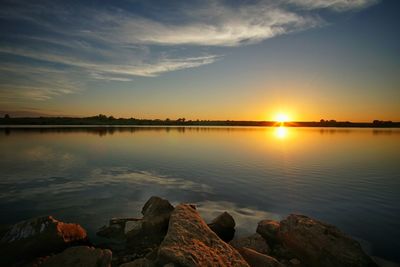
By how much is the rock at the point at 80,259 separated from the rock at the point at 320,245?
17.9 feet

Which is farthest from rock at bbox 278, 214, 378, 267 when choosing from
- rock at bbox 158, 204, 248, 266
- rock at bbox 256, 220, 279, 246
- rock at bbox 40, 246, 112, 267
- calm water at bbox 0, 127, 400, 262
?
rock at bbox 40, 246, 112, 267

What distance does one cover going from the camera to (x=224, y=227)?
934 centimetres

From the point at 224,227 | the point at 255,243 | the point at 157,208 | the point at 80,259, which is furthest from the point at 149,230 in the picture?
the point at 255,243

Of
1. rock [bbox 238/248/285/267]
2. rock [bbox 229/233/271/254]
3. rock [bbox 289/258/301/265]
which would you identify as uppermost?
rock [bbox 238/248/285/267]

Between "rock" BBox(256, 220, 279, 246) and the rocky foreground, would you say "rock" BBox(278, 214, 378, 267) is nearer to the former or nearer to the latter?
the rocky foreground

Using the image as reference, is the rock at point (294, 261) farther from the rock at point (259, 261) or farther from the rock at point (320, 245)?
the rock at point (259, 261)

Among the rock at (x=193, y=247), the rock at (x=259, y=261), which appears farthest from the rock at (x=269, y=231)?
the rock at (x=193, y=247)

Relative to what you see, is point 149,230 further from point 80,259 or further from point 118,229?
point 80,259

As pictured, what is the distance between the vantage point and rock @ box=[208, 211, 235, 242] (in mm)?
9148

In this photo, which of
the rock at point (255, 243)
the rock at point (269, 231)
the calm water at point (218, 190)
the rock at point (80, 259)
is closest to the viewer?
the rock at point (80, 259)

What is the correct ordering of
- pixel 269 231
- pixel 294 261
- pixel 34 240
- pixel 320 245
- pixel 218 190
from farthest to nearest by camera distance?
pixel 218 190, pixel 269 231, pixel 294 261, pixel 320 245, pixel 34 240

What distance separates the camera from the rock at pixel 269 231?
8.50 meters

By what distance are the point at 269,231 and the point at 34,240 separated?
7370 mm

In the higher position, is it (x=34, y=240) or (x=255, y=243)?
(x=34, y=240)
